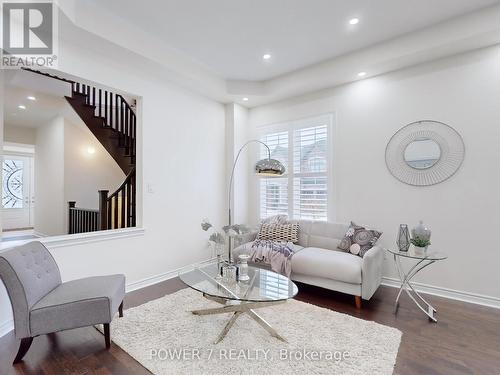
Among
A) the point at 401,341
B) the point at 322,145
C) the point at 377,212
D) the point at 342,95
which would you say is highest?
the point at 342,95

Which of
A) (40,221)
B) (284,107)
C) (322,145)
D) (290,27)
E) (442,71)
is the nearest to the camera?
(290,27)

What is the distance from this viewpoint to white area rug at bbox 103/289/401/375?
1904mm

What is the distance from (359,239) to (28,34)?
448 cm

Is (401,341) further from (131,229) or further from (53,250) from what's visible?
(53,250)

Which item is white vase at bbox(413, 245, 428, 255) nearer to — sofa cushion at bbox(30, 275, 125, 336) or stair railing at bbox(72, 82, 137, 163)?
sofa cushion at bbox(30, 275, 125, 336)

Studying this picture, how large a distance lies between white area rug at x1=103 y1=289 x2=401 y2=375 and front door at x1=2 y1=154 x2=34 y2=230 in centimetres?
759

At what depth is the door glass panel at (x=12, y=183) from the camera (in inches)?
291

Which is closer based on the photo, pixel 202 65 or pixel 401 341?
pixel 401 341

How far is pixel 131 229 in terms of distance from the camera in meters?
3.49

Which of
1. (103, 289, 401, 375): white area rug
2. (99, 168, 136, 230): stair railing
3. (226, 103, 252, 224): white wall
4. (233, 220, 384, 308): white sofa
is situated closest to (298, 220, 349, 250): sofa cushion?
(233, 220, 384, 308): white sofa

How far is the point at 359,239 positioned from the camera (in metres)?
3.44

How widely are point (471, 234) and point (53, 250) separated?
4.86 metres

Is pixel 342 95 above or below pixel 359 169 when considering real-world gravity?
above

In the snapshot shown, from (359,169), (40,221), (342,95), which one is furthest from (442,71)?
(40,221)
